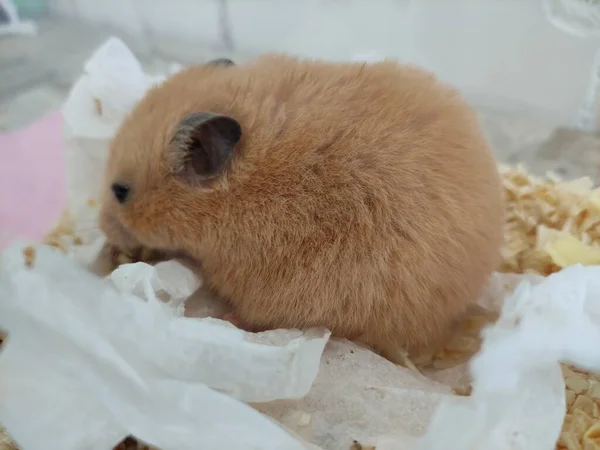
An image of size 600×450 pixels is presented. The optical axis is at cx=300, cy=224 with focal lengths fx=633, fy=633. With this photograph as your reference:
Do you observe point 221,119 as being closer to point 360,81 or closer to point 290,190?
point 290,190

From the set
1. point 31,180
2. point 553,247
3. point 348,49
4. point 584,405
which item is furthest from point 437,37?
point 584,405

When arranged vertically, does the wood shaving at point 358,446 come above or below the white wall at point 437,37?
below

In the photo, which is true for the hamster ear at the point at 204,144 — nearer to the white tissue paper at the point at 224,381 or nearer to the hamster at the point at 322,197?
the hamster at the point at 322,197

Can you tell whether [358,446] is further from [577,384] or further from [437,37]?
[437,37]

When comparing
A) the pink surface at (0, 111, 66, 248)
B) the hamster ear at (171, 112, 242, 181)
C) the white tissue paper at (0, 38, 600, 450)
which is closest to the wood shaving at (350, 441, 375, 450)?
the white tissue paper at (0, 38, 600, 450)

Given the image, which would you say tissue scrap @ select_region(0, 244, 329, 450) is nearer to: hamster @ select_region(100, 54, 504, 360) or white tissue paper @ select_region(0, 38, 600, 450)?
white tissue paper @ select_region(0, 38, 600, 450)

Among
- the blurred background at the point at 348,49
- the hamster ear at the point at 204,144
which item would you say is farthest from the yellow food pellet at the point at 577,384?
the blurred background at the point at 348,49

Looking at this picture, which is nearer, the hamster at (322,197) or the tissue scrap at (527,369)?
the tissue scrap at (527,369)
